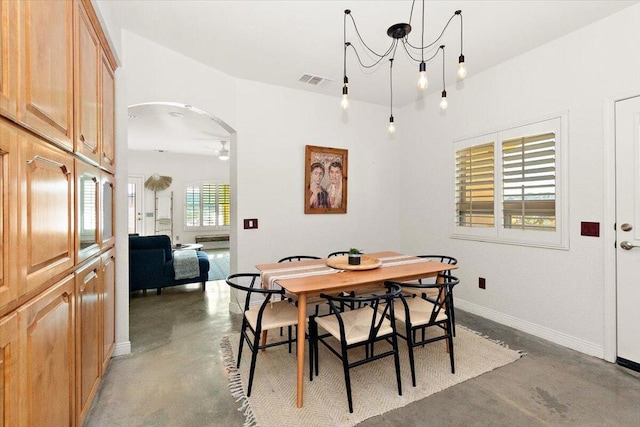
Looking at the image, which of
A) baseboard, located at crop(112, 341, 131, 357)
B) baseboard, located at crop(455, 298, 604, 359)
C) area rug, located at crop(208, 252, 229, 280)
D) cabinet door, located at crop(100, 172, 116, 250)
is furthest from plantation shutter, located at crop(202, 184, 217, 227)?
baseboard, located at crop(455, 298, 604, 359)

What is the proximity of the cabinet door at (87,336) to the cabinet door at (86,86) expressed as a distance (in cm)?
68

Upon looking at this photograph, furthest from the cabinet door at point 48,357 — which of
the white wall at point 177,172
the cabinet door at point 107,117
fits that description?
the white wall at point 177,172

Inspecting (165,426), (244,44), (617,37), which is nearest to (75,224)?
(165,426)

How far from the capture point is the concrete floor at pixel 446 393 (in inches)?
70.3

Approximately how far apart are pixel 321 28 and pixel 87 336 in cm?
280

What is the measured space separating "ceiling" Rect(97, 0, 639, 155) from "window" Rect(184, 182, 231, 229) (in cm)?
590

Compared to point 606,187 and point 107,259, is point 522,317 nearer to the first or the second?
point 606,187

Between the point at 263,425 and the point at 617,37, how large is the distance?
→ 3811 mm

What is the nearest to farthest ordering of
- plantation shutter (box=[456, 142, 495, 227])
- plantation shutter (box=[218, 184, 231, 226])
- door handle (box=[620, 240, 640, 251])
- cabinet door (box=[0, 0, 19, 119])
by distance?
cabinet door (box=[0, 0, 19, 119]) → door handle (box=[620, 240, 640, 251]) → plantation shutter (box=[456, 142, 495, 227]) → plantation shutter (box=[218, 184, 231, 226])

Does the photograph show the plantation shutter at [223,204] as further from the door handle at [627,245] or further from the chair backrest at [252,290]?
the door handle at [627,245]

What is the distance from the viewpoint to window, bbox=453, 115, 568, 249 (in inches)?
107

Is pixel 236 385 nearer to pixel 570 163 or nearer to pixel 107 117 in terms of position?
Answer: pixel 107 117

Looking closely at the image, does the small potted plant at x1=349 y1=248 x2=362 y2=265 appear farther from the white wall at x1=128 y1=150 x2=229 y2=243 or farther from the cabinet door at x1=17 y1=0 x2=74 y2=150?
the white wall at x1=128 y1=150 x2=229 y2=243

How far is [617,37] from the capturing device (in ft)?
7.66
